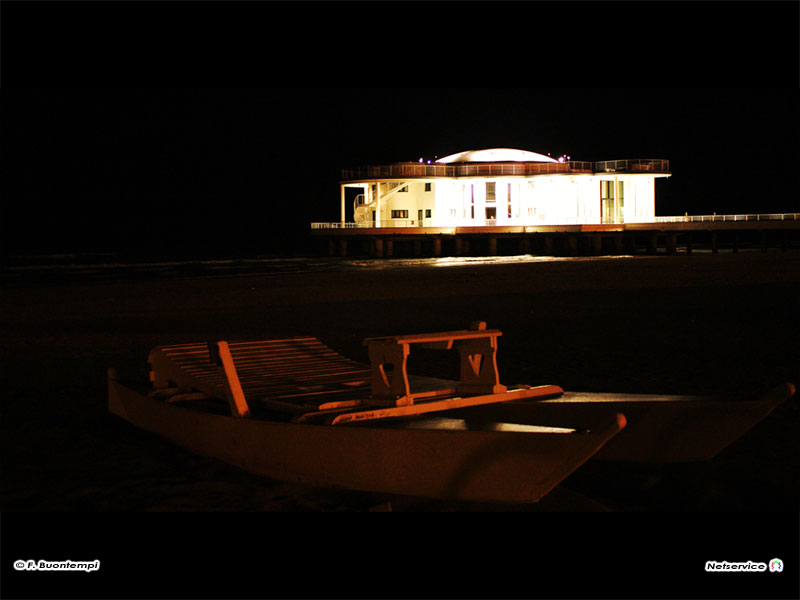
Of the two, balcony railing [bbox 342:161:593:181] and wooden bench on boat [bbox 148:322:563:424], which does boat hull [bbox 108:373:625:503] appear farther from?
balcony railing [bbox 342:161:593:181]

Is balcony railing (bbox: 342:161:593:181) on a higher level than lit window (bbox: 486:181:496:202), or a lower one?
higher

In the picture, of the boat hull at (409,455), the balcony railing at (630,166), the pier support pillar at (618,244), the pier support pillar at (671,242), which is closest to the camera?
the boat hull at (409,455)

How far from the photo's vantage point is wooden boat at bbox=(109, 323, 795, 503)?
17.7ft

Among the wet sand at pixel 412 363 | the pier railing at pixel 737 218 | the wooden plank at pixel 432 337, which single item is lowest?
the wet sand at pixel 412 363

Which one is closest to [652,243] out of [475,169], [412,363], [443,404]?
[475,169]

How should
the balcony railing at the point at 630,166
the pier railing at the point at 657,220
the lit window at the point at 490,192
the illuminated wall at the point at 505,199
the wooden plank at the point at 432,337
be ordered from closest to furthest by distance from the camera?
the wooden plank at the point at 432,337, the pier railing at the point at 657,220, the balcony railing at the point at 630,166, the illuminated wall at the point at 505,199, the lit window at the point at 490,192

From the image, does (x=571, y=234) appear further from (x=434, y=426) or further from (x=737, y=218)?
(x=434, y=426)

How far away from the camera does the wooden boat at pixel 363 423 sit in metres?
5.38

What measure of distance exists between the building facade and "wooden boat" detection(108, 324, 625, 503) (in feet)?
175

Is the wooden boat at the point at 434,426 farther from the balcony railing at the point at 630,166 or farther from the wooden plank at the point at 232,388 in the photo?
the balcony railing at the point at 630,166

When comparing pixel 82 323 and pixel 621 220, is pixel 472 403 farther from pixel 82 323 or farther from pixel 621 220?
pixel 621 220

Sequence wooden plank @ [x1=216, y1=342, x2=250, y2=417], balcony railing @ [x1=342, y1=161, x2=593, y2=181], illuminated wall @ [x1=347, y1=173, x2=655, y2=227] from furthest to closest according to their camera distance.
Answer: illuminated wall @ [x1=347, y1=173, x2=655, y2=227] < balcony railing @ [x1=342, y1=161, x2=593, y2=181] < wooden plank @ [x1=216, y1=342, x2=250, y2=417]

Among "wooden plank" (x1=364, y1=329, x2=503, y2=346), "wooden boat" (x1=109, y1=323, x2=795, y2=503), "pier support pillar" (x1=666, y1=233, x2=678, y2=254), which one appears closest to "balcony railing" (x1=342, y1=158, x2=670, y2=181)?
"pier support pillar" (x1=666, y1=233, x2=678, y2=254)

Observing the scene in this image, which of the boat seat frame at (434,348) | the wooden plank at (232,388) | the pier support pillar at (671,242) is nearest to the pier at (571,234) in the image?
the pier support pillar at (671,242)
